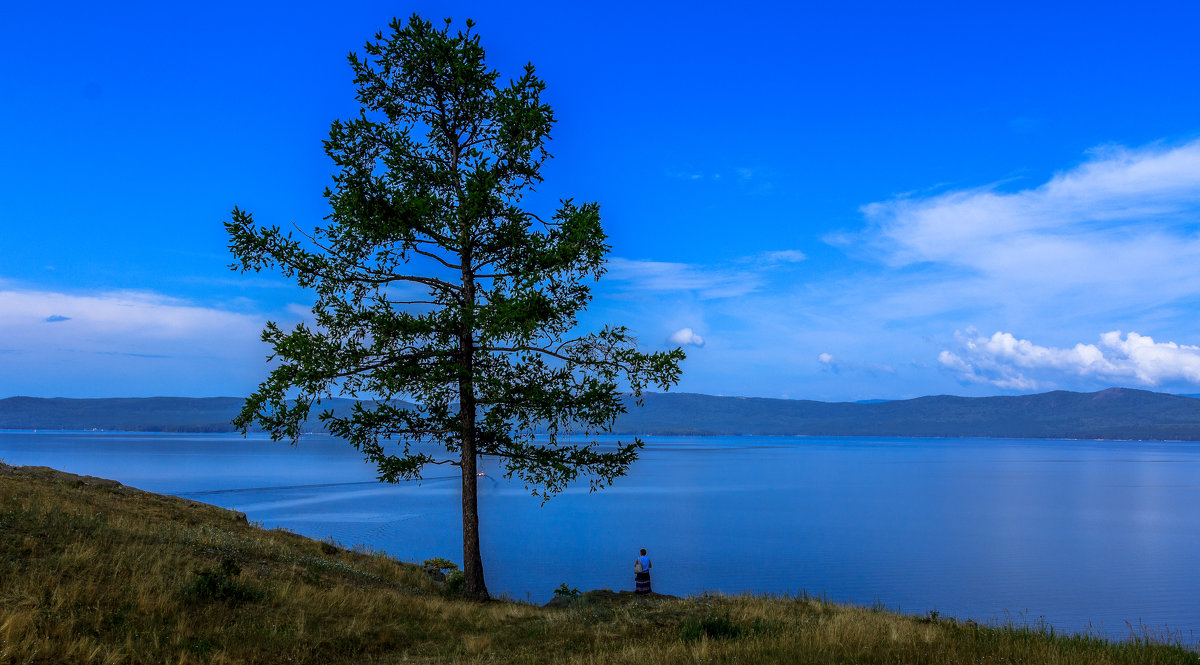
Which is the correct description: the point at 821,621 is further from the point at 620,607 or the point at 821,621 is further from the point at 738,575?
the point at 738,575

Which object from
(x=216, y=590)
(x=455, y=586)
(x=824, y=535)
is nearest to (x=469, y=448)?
(x=455, y=586)

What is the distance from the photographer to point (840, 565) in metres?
44.5

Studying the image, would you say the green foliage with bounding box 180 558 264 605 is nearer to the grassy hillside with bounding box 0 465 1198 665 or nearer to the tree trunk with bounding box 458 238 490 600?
the grassy hillside with bounding box 0 465 1198 665

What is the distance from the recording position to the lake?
36281 millimetres

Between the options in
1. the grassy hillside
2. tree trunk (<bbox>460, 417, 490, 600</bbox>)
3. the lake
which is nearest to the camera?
the grassy hillside

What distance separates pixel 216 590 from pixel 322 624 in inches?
78.3

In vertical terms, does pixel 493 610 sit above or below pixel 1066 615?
above

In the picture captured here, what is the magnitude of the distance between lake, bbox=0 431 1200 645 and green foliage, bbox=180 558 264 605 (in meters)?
21.9

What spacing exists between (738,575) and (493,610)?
1077 inches

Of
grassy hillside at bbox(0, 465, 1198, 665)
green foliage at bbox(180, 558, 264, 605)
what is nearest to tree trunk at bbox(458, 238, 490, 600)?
grassy hillside at bbox(0, 465, 1198, 665)

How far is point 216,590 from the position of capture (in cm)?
1237

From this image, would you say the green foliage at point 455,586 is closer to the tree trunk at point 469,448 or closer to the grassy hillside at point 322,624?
the tree trunk at point 469,448

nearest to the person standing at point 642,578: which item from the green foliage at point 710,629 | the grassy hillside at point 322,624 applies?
the grassy hillside at point 322,624

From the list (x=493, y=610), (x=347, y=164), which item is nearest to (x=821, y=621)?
(x=493, y=610)
